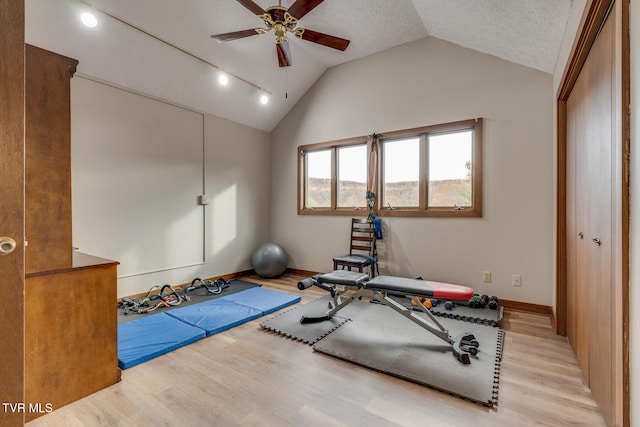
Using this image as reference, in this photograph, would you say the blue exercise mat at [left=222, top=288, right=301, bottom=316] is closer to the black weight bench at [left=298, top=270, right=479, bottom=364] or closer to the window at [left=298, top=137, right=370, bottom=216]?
the black weight bench at [left=298, top=270, right=479, bottom=364]

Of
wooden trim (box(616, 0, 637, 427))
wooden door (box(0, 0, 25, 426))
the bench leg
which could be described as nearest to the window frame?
the bench leg

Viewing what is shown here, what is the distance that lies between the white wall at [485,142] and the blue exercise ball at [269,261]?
45cm

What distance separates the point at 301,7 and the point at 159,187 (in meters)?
2.82

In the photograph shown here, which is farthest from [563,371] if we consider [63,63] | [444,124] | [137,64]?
[137,64]

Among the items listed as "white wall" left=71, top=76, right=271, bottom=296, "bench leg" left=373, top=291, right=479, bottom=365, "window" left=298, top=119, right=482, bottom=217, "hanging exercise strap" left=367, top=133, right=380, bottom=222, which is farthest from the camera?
"hanging exercise strap" left=367, top=133, right=380, bottom=222

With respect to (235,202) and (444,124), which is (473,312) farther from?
(235,202)

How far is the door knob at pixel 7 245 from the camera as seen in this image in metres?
0.97

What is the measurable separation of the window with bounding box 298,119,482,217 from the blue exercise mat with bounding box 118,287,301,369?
5.97ft

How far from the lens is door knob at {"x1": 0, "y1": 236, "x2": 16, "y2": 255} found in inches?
38.1

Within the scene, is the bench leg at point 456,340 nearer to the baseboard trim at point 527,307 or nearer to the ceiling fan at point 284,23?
the baseboard trim at point 527,307

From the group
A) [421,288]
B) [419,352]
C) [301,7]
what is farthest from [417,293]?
[301,7]

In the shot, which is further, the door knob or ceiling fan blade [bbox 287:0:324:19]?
ceiling fan blade [bbox 287:0:324:19]

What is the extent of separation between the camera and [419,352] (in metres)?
2.27

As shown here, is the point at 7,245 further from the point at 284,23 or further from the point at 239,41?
the point at 239,41
